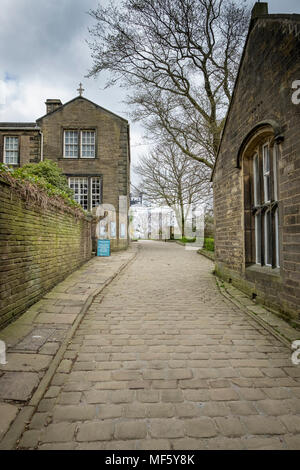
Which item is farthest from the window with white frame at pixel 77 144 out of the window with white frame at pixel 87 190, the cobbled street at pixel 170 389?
the cobbled street at pixel 170 389

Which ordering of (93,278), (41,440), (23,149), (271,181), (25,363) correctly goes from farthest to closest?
(23,149) < (93,278) < (271,181) < (25,363) < (41,440)

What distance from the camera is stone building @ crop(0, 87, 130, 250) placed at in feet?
58.6

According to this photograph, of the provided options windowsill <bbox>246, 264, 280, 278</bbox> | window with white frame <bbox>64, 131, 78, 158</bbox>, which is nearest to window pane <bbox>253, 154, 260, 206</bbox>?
windowsill <bbox>246, 264, 280, 278</bbox>

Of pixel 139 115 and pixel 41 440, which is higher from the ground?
pixel 139 115

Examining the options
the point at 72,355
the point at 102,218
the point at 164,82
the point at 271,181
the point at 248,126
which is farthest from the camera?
the point at 102,218

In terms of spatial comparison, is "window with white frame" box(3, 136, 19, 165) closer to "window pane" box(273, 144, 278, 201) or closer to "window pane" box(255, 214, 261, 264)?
"window pane" box(255, 214, 261, 264)

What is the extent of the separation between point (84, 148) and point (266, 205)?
15.8 meters

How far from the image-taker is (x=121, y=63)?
41.9ft

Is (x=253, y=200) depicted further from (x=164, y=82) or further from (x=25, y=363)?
(x=164, y=82)

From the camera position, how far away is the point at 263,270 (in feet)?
17.2

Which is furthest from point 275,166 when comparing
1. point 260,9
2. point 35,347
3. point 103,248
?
point 103,248

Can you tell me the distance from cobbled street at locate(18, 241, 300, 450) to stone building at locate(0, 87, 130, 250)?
46.4 feet

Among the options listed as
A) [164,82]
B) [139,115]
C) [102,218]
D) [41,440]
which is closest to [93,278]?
[41,440]

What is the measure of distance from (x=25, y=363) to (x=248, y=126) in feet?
20.0
